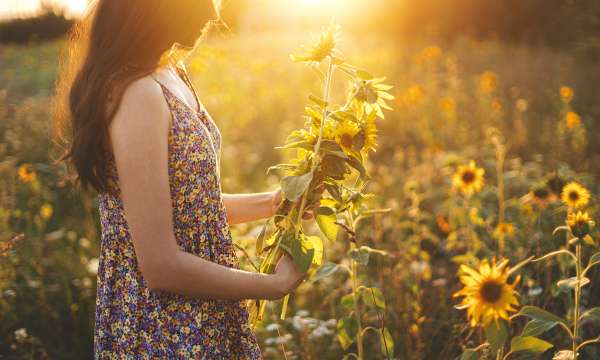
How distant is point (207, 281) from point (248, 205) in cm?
44

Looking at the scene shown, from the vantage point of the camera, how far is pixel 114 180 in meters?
1.27

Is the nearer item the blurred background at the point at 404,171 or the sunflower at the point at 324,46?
the sunflower at the point at 324,46

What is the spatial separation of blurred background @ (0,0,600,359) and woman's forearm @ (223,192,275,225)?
1.05ft

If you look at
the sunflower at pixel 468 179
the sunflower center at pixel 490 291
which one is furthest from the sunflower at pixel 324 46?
the sunflower at pixel 468 179

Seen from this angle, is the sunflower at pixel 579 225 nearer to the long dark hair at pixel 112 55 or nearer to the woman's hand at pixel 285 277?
the woman's hand at pixel 285 277

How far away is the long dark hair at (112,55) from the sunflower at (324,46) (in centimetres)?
23

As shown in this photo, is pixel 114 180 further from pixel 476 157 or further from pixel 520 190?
pixel 476 157

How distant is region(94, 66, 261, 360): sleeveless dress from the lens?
1.27 metres

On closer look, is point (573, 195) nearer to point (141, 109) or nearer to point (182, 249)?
point (182, 249)

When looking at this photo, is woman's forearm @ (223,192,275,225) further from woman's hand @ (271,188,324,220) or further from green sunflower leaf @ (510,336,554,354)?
green sunflower leaf @ (510,336,554,354)

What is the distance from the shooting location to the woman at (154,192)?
1141mm

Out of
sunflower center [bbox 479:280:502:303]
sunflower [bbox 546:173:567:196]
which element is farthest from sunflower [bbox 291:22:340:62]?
sunflower [bbox 546:173:567:196]

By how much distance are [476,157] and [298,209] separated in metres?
3.32

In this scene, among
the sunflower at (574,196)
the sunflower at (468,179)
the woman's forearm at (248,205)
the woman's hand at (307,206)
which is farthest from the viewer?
the sunflower at (468,179)
